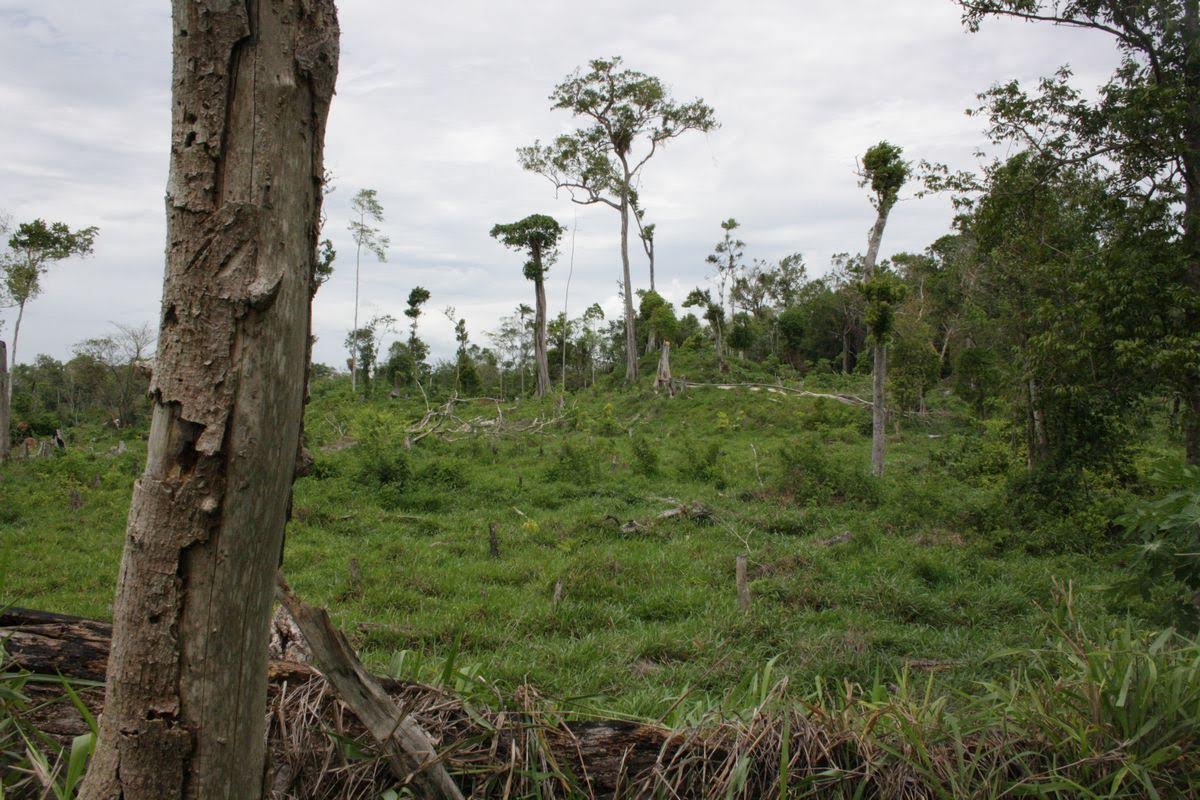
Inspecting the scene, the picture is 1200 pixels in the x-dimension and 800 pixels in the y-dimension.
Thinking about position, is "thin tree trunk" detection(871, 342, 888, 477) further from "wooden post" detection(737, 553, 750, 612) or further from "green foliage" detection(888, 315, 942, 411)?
"green foliage" detection(888, 315, 942, 411)

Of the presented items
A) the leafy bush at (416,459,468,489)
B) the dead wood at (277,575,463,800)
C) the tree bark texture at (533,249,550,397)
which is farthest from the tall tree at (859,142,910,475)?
the tree bark texture at (533,249,550,397)

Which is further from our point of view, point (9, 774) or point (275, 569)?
point (9, 774)

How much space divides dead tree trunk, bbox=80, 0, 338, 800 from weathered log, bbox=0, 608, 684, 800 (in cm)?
56

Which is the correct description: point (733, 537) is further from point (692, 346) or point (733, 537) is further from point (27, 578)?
point (692, 346)

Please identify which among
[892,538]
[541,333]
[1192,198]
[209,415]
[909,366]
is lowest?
[892,538]

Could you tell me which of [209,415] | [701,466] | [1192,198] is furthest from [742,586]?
[701,466]

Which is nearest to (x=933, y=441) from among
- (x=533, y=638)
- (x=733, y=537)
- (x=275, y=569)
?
(x=733, y=537)

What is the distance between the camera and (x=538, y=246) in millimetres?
34375

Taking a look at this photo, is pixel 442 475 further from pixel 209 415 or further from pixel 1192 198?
pixel 209 415

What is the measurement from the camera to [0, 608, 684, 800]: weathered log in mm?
1916

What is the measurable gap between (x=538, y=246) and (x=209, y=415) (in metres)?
33.9

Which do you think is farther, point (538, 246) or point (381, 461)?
point (538, 246)

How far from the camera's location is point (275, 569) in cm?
146

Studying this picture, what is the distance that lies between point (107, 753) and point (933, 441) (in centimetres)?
2057
